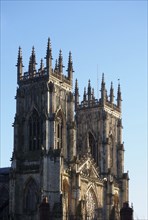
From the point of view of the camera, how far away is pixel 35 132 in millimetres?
81500

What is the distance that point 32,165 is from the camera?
7912 centimetres

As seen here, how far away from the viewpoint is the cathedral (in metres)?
77.4

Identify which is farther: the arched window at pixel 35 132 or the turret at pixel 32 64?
the turret at pixel 32 64

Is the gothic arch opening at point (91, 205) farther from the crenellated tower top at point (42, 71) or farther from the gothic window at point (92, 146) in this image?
the crenellated tower top at point (42, 71)

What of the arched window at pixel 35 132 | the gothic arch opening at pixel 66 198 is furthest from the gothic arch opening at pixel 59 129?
the gothic arch opening at pixel 66 198

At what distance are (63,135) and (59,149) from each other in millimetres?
5856

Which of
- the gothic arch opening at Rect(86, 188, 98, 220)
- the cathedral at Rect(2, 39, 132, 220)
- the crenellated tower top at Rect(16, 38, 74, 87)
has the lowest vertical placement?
the gothic arch opening at Rect(86, 188, 98, 220)

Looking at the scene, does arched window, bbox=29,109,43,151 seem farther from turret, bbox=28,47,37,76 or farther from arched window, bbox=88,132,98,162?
arched window, bbox=88,132,98,162

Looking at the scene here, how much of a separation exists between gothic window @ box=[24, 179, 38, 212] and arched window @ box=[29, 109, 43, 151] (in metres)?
5.17

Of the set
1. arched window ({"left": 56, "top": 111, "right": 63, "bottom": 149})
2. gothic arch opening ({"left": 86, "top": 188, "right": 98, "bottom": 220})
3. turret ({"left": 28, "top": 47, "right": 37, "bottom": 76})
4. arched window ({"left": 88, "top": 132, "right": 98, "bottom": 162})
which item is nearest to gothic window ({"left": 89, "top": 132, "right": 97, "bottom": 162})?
arched window ({"left": 88, "top": 132, "right": 98, "bottom": 162})

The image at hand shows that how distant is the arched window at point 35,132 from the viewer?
265 feet

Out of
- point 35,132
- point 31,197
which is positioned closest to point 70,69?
point 35,132

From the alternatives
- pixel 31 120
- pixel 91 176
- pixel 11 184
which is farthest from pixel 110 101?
pixel 11 184

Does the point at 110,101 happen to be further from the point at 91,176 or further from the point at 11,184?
the point at 11,184
